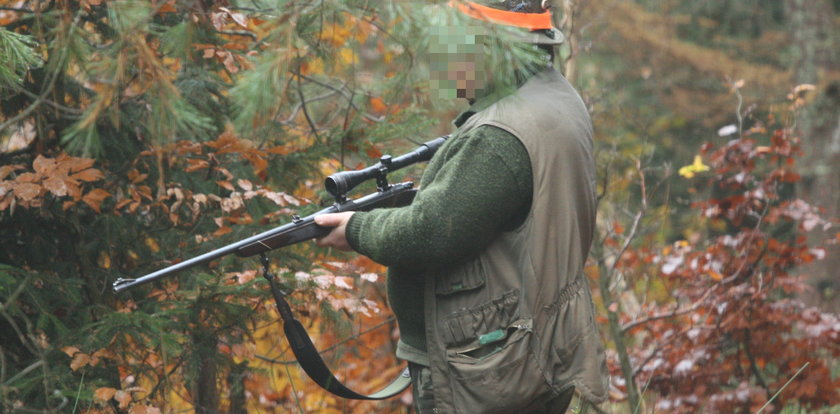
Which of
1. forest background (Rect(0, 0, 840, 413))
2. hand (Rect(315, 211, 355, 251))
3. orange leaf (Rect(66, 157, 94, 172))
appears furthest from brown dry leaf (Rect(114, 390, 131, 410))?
hand (Rect(315, 211, 355, 251))

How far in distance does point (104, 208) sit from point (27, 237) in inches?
14.4

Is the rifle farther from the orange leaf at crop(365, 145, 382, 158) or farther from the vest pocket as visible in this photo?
the orange leaf at crop(365, 145, 382, 158)

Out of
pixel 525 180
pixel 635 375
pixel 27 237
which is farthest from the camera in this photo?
pixel 635 375

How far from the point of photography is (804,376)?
5.03m

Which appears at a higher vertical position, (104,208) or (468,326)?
(468,326)

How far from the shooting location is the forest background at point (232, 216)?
2611mm

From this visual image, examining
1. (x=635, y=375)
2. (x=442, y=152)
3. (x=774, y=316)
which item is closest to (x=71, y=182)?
(x=442, y=152)

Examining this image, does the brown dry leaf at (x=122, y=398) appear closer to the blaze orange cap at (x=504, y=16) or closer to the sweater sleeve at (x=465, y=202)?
the sweater sleeve at (x=465, y=202)

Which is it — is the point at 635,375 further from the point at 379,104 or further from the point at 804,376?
the point at 379,104

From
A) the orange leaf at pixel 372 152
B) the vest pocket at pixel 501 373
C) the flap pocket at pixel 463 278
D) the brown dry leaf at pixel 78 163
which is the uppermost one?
the brown dry leaf at pixel 78 163

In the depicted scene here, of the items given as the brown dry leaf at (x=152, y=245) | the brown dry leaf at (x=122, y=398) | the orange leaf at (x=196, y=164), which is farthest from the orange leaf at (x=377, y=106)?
the brown dry leaf at (x=122, y=398)

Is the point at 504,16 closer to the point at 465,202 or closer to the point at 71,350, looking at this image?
the point at 465,202

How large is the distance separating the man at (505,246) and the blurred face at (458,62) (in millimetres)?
13

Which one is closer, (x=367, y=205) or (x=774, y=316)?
(x=367, y=205)
